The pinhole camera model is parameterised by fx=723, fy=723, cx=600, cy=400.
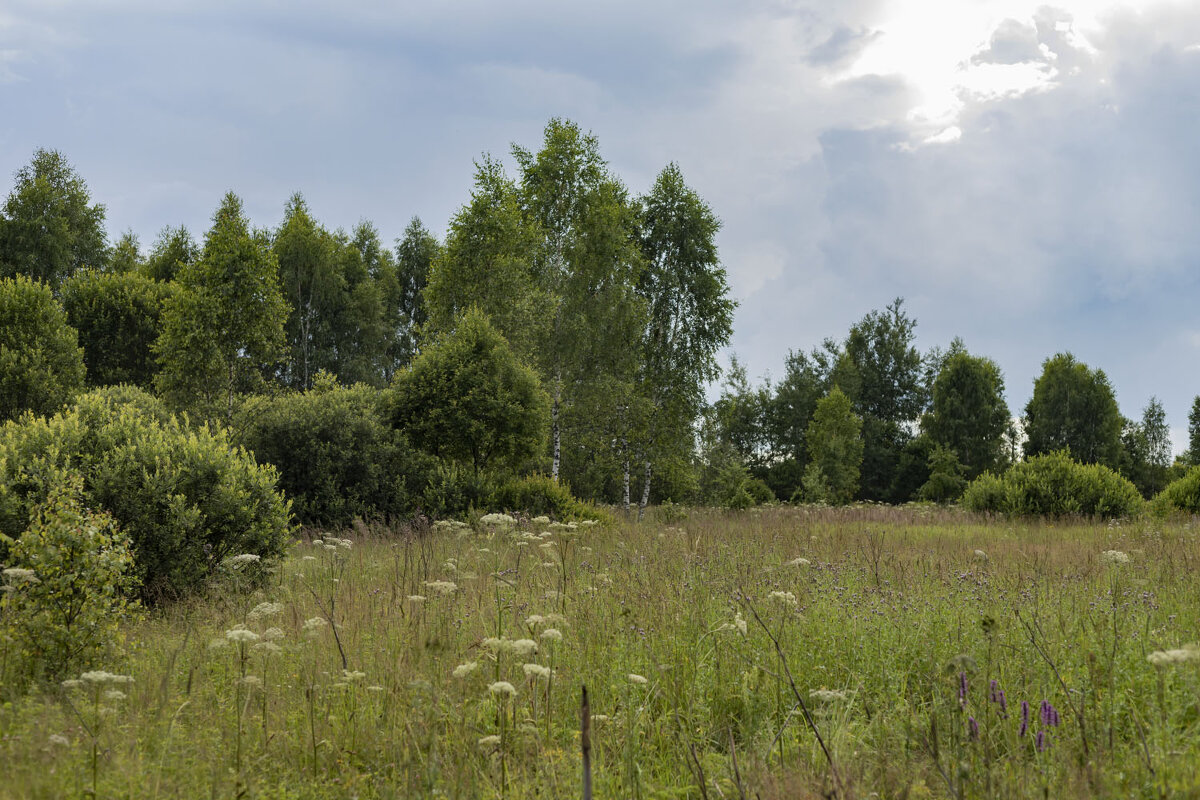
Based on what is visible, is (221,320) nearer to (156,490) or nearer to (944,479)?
(156,490)

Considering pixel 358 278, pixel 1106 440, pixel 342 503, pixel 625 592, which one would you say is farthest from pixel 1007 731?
pixel 1106 440

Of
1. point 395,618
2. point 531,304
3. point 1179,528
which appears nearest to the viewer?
point 395,618

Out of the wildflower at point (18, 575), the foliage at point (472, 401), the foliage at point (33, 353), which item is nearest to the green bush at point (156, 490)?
the wildflower at point (18, 575)

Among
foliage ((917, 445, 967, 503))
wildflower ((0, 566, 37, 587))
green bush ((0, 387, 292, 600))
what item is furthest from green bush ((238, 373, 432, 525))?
foliage ((917, 445, 967, 503))

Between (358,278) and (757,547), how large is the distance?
35698 mm

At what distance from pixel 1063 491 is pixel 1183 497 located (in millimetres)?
3465

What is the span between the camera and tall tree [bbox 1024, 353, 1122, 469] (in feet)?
136

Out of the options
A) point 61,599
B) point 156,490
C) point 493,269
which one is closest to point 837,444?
point 493,269

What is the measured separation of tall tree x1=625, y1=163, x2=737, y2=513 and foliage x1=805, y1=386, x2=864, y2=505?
15.0 m

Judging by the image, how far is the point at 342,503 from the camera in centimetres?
1605

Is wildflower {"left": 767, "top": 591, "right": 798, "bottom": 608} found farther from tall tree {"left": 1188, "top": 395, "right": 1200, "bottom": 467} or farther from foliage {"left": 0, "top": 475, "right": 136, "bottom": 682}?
tall tree {"left": 1188, "top": 395, "right": 1200, "bottom": 467}

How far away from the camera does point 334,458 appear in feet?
54.7

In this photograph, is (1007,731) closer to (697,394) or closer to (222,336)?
(222,336)

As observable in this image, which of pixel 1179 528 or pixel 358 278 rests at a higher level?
pixel 358 278
